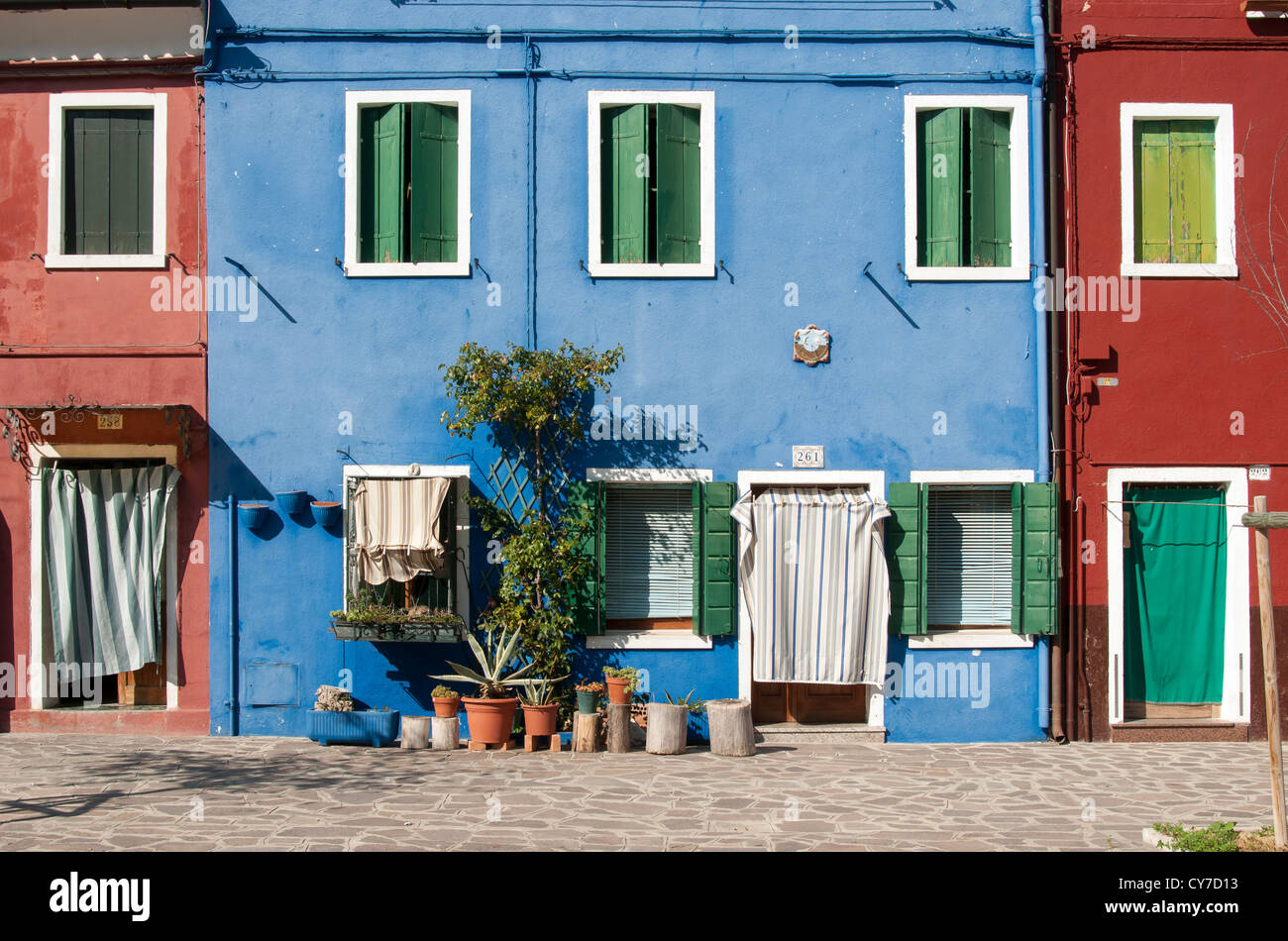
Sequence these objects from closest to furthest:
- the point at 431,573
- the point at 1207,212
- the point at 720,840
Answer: the point at 720,840
the point at 431,573
the point at 1207,212

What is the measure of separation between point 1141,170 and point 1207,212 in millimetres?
757

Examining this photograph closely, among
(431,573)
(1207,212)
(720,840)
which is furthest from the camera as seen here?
(1207,212)

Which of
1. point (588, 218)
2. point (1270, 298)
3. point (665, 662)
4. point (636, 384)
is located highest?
point (588, 218)

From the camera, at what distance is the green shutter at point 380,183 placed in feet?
36.8

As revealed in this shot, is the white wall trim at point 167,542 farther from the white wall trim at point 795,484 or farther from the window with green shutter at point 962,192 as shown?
the window with green shutter at point 962,192

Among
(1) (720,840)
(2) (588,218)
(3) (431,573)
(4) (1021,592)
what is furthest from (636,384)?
(1) (720,840)

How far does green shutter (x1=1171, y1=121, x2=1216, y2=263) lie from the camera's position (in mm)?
11383

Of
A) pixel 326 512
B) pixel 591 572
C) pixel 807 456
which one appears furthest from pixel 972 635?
pixel 326 512

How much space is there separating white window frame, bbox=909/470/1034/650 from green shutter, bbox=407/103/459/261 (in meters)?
5.00

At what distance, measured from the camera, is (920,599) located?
11.0 m

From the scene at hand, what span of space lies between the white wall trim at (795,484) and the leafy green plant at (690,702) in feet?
1.30

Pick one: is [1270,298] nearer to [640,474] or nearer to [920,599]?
[920,599]

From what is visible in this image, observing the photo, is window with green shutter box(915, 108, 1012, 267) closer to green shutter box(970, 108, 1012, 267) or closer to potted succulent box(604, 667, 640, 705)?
green shutter box(970, 108, 1012, 267)

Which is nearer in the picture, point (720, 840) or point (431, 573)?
point (720, 840)
